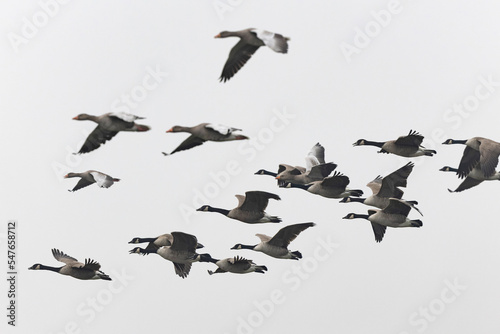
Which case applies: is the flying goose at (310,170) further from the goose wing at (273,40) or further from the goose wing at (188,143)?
the goose wing at (273,40)

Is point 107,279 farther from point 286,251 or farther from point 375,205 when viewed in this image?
point 375,205

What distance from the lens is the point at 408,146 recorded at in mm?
32531

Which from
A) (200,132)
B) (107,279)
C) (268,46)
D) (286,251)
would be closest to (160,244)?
(107,279)

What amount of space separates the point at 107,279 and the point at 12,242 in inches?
268

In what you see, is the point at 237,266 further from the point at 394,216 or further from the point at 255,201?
the point at 394,216

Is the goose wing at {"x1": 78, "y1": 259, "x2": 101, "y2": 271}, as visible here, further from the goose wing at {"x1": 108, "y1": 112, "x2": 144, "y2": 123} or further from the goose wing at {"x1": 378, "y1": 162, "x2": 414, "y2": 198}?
the goose wing at {"x1": 378, "y1": 162, "x2": 414, "y2": 198}

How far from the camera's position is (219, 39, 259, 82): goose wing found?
29.8 metres

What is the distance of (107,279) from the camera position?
34.3 m

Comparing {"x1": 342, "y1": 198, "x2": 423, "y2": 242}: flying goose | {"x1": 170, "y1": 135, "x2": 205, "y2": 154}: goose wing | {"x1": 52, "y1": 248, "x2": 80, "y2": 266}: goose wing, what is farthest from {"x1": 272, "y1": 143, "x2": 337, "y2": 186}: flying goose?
{"x1": 52, "y1": 248, "x2": 80, "y2": 266}: goose wing

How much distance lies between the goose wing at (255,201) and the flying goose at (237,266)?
1.70m

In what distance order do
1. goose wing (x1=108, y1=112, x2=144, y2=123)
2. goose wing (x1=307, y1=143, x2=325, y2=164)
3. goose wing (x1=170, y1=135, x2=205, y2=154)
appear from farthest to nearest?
goose wing (x1=307, y1=143, x2=325, y2=164) → goose wing (x1=170, y1=135, x2=205, y2=154) → goose wing (x1=108, y1=112, x2=144, y2=123)

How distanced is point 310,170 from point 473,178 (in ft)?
16.8

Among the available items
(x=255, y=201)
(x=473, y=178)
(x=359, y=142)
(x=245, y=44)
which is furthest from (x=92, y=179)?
(x=473, y=178)

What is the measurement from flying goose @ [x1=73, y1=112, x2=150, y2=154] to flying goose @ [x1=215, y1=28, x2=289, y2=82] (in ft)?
8.63
